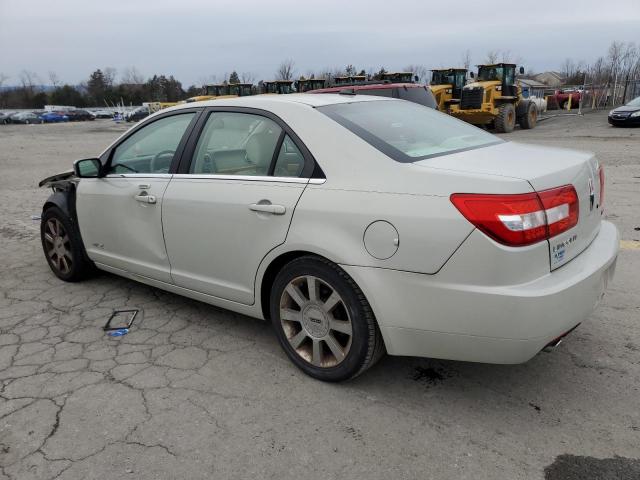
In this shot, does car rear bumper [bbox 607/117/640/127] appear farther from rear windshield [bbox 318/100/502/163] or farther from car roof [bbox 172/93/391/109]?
car roof [bbox 172/93/391/109]

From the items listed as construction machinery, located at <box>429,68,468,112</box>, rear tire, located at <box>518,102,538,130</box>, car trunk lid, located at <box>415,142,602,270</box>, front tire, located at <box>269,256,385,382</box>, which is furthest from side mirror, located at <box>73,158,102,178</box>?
rear tire, located at <box>518,102,538,130</box>

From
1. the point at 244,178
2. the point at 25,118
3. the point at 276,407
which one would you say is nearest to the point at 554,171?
the point at 244,178

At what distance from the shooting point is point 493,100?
814 inches

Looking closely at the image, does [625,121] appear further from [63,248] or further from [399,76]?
[63,248]

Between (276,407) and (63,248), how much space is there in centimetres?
294

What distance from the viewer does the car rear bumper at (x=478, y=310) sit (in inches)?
91.4

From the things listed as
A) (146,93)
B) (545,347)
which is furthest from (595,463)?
(146,93)

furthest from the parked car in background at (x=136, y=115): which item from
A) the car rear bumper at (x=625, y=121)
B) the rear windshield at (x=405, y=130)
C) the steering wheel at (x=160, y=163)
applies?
the rear windshield at (x=405, y=130)

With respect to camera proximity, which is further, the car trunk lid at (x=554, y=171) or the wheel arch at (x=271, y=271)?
the wheel arch at (x=271, y=271)

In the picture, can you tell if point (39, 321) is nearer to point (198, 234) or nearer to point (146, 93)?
point (198, 234)

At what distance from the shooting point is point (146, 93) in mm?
83250

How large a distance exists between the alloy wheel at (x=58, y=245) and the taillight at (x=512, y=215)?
364 centimetres

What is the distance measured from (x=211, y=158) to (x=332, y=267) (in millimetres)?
1247

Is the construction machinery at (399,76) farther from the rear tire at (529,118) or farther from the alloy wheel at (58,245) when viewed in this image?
the alloy wheel at (58,245)
